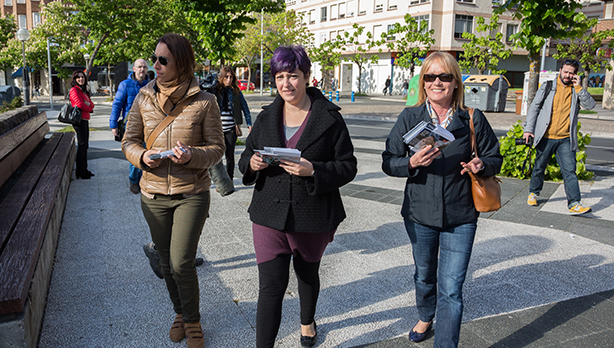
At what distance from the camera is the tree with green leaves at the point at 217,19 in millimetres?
10680

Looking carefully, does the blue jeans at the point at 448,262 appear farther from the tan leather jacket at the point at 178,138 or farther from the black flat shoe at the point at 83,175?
the black flat shoe at the point at 83,175

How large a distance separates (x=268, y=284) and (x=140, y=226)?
3353mm

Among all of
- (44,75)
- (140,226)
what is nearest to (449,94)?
(140,226)

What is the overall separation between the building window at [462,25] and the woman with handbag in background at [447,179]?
161 feet

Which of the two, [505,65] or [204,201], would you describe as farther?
[505,65]

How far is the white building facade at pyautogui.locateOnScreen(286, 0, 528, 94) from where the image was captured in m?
48.2

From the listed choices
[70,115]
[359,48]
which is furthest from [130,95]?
[359,48]

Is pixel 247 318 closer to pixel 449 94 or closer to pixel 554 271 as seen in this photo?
pixel 449 94

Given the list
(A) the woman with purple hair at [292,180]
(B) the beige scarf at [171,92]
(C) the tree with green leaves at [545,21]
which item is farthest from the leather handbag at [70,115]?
(C) the tree with green leaves at [545,21]

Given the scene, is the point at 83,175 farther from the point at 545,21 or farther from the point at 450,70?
the point at 545,21

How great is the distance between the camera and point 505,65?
5428 centimetres

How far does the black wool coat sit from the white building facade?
1616 inches

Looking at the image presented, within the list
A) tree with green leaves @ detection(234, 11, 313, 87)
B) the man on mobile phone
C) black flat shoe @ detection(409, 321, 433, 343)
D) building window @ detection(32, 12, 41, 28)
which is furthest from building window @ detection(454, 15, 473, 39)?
black flat shoe @ detection(409, 321, 433, 343)

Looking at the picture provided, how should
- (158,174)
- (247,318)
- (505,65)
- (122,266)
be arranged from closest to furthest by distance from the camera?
(158,174), (247,318), (122,266), (505,65)
